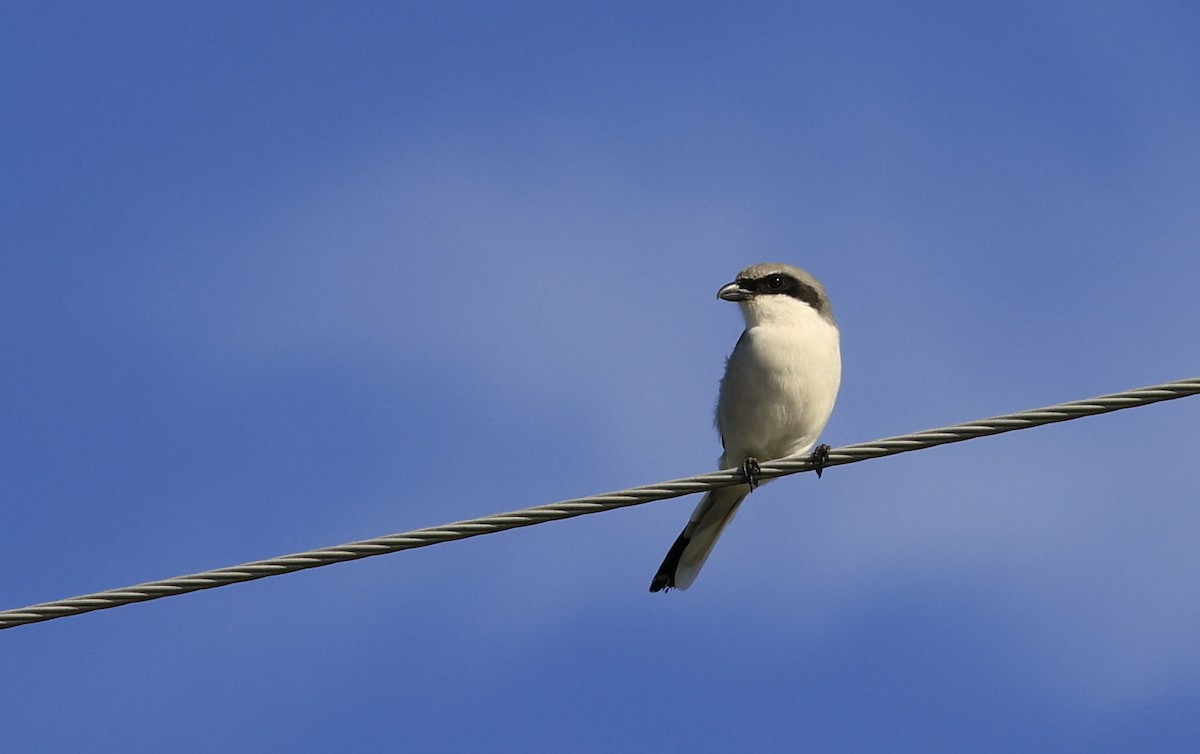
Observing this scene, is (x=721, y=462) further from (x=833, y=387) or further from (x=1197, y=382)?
(x=1197, y=382)

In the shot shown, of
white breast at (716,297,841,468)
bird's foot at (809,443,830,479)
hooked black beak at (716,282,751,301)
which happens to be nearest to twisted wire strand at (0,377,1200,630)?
bird's foot at (809,443,830,479)

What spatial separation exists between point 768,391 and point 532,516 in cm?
313

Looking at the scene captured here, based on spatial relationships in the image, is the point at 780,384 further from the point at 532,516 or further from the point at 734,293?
the point at 532,516

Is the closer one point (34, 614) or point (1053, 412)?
point (34, 614)

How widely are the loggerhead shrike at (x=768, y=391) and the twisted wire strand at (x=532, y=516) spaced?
239 cm

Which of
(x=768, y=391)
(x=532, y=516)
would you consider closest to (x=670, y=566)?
(x=768, y=391)

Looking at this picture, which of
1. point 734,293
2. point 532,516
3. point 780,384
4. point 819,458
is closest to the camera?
point 532,516

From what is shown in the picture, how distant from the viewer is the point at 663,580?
28.7ft

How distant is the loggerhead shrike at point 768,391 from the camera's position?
8.49 metres

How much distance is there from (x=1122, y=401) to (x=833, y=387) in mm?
3124

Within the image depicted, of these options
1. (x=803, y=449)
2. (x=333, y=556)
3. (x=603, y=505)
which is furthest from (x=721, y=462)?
(x=333, y=556)

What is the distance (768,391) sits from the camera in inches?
333

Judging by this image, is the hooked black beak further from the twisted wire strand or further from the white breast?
the twisted wire strand

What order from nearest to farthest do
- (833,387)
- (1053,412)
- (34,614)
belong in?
1. (34,614)
2. (1053,412)
3. (833,387)
